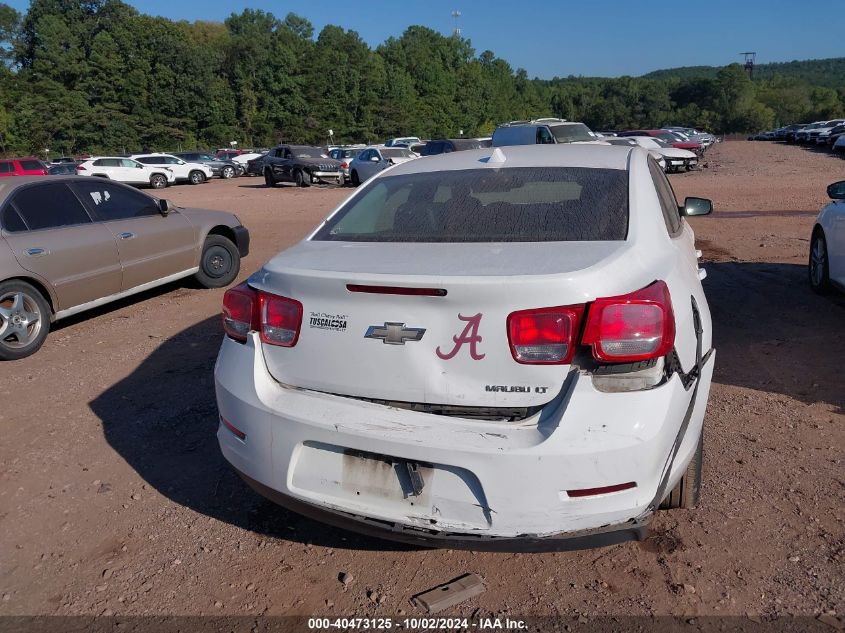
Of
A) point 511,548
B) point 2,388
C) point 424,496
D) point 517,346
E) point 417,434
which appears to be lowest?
point 2,388

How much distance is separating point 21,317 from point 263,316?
4.27 metres

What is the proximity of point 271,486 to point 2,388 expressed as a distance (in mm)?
3650

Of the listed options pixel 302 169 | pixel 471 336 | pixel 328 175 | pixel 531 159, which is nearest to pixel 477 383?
pixel 471 336

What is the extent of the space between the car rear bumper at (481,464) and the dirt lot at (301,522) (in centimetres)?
41

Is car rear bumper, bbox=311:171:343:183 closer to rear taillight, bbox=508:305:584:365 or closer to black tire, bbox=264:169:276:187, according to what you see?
Answer: black tire, bbox=264:169:276:187

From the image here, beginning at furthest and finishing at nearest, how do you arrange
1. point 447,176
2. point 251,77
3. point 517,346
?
point 251,77, point 447,176, point 517,346

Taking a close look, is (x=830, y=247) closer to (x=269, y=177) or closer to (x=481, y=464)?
(x=481, y=464)

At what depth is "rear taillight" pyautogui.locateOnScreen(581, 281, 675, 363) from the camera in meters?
2.41

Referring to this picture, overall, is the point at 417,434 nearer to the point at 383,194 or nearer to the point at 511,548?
the point at 511,548

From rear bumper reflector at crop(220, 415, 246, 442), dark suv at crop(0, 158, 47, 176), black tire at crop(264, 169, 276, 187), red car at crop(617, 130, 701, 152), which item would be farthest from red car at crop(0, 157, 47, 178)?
rear bumper reflector at crop(220, 415, 246, 442)

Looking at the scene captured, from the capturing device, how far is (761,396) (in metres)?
4.55

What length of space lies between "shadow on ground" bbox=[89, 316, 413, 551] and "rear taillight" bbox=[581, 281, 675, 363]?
135cm

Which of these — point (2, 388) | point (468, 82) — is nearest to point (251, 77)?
point (468, 82)

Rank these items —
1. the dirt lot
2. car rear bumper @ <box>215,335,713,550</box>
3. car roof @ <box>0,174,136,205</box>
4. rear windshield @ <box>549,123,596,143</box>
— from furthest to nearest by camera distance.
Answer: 1. rear windshield @ <box>549,123,596,143</box>
2. car roof @ <box>0,174,136,205</box>
3. the dirt lot
4. car rear bumper @ <box>215,335,713,550</box>
